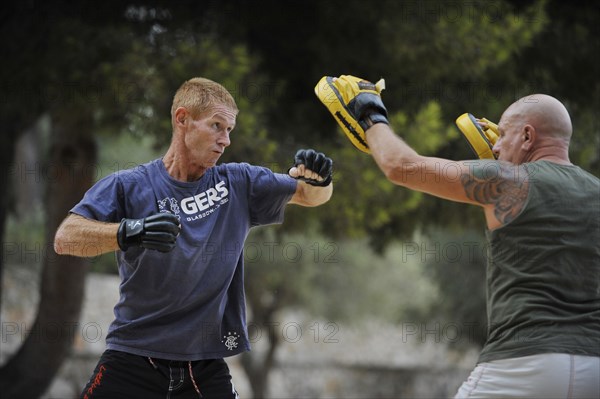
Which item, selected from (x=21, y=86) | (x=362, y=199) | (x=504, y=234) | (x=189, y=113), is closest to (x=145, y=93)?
(x=21, y=86)

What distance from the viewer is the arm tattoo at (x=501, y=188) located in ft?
10.3

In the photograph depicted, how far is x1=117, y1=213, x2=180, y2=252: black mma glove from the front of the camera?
3539 millimetres

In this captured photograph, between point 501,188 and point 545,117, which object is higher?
point 545,117

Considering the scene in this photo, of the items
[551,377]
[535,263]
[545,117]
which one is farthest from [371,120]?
[551,377]

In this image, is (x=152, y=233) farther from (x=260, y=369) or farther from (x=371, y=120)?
(x=260, y=369)

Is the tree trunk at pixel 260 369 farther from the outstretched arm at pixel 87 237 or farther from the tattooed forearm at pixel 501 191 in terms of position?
the tattooed forearm at pixel 501 191

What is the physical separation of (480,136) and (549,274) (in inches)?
42.9

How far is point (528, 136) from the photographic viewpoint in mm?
3309

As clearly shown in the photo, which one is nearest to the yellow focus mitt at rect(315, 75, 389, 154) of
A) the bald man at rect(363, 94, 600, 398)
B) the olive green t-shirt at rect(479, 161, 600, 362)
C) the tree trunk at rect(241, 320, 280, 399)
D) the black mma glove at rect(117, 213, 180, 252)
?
the bald man at rect(363, 94, 600, 398)

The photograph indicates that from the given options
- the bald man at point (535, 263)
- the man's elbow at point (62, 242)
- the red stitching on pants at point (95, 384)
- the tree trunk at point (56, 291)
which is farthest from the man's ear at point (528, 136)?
the tree trunk at point (56, 291)

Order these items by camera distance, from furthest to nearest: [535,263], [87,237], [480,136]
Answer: [480,136] → [87,237] → [535,263]

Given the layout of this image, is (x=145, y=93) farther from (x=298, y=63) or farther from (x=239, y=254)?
(x=239, y=254)

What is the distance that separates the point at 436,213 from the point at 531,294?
261 inches

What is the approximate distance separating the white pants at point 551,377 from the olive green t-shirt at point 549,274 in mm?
33
